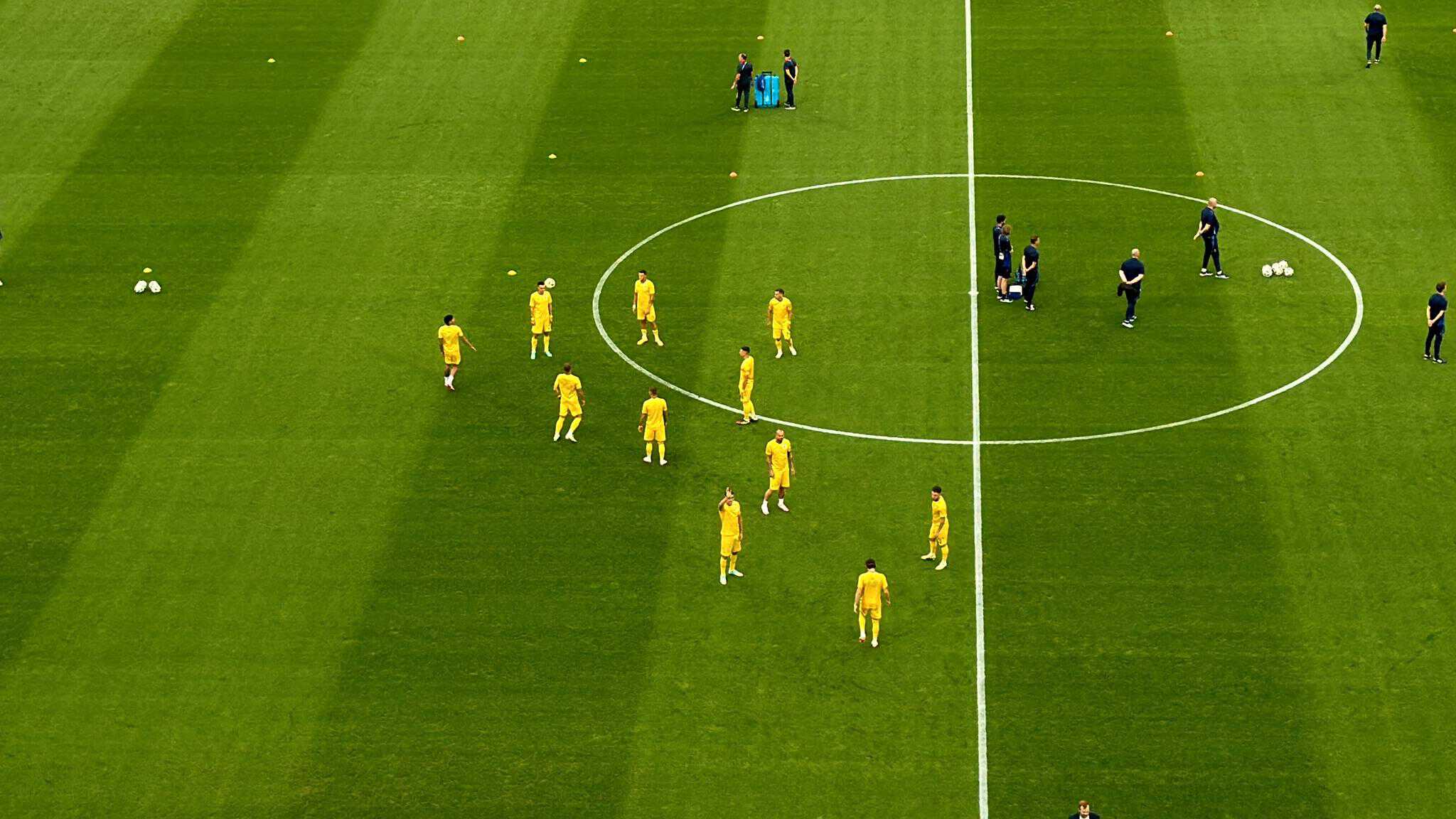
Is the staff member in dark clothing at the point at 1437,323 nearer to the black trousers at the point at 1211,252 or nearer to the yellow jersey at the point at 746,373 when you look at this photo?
the black trousers at the point at 1211,252

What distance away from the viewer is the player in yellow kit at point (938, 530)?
35.0 meters

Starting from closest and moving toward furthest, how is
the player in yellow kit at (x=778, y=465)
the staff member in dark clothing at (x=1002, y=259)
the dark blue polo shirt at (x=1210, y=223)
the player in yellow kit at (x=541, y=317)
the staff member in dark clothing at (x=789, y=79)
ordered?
the player in yellow kit at (x=778, y=465), the player in yellow kit at (x=541, y=317), the staff member in dark clothing at (x=1002, y=259), the dark blue polo shirt at (x=1210, y=223), the staff member in dark clothing at (x=789, y=79)

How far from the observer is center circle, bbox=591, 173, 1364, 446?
39500 mm

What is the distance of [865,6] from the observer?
196ft

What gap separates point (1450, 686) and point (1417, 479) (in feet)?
20.5

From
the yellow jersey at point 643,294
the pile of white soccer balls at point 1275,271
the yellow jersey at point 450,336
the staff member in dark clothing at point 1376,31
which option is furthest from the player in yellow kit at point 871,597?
the staff member in dark clothing at point 1376,31

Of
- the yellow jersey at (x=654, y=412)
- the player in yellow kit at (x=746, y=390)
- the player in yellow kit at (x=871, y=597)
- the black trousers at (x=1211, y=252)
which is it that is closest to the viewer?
the player in yellow kit at (x=871, y=597)

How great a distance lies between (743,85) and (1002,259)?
39.3ft

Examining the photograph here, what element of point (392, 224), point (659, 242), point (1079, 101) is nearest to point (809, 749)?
point (659, 242)

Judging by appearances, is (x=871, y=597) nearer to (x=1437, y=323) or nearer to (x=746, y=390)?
(x=746, y=390)

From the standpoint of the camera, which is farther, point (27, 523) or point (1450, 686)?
point (27, 523)

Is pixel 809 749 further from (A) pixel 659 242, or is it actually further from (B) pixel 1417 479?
(A) pixel 659 242

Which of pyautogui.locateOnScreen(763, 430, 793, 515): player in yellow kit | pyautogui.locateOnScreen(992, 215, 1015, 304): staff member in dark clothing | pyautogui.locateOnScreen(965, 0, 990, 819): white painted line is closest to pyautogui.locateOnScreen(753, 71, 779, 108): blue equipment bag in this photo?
pyautogui.locateOnScreen(965, 0, 990, 819): white painted line

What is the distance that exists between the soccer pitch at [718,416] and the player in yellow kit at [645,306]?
47cm
